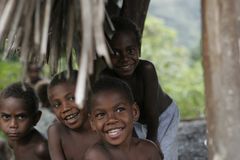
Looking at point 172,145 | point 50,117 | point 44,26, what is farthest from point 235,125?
point 50,117

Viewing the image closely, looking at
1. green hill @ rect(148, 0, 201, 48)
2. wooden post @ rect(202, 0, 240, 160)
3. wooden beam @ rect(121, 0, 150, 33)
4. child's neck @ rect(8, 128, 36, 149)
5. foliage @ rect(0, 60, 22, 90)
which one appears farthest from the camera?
green hill @ rect(148, 0, 201, 48)

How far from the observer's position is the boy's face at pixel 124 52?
332 centimetres

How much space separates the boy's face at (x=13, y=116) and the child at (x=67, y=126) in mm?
219

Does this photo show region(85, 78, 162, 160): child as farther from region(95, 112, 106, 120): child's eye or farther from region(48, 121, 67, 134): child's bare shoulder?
region(48, 121, 67, 134): child's bare shoulder

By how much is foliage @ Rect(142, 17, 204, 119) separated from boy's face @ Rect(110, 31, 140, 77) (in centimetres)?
643

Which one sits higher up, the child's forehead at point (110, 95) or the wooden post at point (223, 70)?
the wooden post at point (223, 70)

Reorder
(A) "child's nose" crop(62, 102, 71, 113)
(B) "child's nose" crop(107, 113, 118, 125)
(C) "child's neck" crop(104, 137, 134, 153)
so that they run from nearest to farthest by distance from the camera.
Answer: (B) "child's nose" crop(107, 113, 118, 125) < (C) "child's neck" crop(104, 137, 134, 153) < (A) "child's nose" crop(62, 102, 71, 113)

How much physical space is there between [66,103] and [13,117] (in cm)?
44

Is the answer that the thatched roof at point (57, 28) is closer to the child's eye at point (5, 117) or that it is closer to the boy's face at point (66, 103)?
the boy's face at point (66, 103)

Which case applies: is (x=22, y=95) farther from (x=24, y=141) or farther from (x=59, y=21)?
(x=59, y=21)

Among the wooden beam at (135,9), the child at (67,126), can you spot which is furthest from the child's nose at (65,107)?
the wooden beam at (135,9)

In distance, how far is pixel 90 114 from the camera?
3066mm

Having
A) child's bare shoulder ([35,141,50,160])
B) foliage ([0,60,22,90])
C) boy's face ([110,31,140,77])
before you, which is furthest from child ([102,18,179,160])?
foliage ([0,60,22,90])

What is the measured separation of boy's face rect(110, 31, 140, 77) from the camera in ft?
10.9
